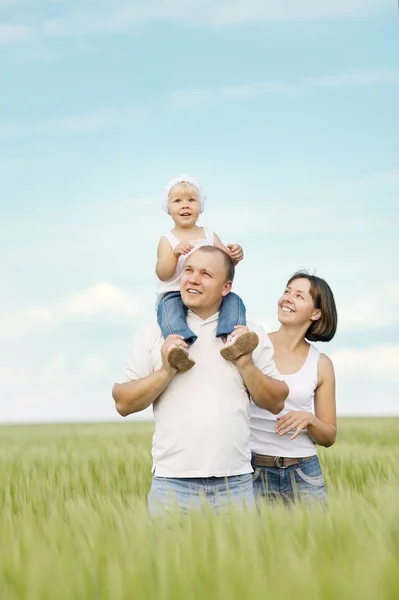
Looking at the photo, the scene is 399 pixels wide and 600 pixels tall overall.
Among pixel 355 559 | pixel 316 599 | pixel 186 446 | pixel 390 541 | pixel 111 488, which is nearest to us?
pixel 316 599

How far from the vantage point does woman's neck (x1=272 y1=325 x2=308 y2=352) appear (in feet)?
14.4

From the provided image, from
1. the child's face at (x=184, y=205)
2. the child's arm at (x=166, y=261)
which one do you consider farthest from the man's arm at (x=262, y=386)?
the child's face at (x=184, y=205)

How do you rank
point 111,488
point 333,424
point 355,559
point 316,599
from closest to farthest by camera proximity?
point 316,599 < point 355,559 < point 333,424 < point 111,488

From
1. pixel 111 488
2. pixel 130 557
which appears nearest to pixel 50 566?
pixel 130 557

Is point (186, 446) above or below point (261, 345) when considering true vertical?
below

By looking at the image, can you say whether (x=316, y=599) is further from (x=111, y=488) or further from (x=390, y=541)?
(x=111, y=488)

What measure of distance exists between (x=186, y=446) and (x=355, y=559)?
112 cm

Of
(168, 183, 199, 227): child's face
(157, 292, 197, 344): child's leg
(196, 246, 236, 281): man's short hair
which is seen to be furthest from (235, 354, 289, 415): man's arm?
(168, 183, 199, 227): child's face

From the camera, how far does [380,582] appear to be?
2.30m

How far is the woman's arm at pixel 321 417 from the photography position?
3982mm

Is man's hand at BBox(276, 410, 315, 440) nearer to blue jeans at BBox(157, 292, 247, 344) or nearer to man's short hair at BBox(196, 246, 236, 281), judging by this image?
blue jeans at BBox(157, 292, 247, 344)

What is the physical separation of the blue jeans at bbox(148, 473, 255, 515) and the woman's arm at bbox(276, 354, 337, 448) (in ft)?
1.47

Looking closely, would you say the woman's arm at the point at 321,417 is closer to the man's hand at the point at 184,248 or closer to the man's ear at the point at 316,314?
the man's ear at the point at 316,314

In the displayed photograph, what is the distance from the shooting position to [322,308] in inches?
173
